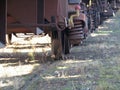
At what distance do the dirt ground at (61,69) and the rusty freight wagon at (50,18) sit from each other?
0.53 m

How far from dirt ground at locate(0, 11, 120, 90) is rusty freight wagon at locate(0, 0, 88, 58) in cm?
53

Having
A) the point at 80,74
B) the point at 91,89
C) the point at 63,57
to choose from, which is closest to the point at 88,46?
the point at 63,57

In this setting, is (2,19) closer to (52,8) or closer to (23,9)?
(23,9)

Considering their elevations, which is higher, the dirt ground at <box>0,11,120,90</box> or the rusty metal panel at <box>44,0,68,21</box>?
the rusty metal panel at <box>44,0,68,21</box>

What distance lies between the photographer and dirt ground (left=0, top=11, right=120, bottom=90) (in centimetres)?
766

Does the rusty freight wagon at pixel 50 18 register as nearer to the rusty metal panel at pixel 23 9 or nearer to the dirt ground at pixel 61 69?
the rusty metal panel at pixel 23 9

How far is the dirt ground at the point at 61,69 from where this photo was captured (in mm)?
7660

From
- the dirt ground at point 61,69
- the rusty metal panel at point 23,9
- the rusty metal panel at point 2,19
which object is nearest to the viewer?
the rusty metal panel at point 2,19

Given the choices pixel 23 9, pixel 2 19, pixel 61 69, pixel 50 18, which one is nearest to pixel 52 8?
pixel 50 18

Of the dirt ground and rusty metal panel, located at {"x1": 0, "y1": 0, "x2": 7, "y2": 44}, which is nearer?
rusty metal panel, located at {"x1": 0, "y1": 0, "x2": 7, "y2": 44}

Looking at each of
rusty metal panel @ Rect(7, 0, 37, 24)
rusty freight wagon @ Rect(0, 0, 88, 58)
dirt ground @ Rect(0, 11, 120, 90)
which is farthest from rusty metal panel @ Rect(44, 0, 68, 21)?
dirt ground @ Rect(0, 11, 120, 90)

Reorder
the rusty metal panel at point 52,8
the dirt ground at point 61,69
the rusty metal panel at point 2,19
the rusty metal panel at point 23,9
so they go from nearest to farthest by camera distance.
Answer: the rusty metal panel at point 2,19 < the dirt ground at point 61,69 < the rusty metal panel at point 23,9 < the rusty metal panel at point 52,8

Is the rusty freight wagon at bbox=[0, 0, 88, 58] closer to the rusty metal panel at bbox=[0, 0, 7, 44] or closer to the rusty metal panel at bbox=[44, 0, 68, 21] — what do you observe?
the rusty metal panel at bbox=[44, 0, 68, 21]

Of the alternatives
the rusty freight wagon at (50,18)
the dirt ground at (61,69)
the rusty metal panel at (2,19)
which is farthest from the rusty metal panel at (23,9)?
the rusty metal panel at (2,19)
